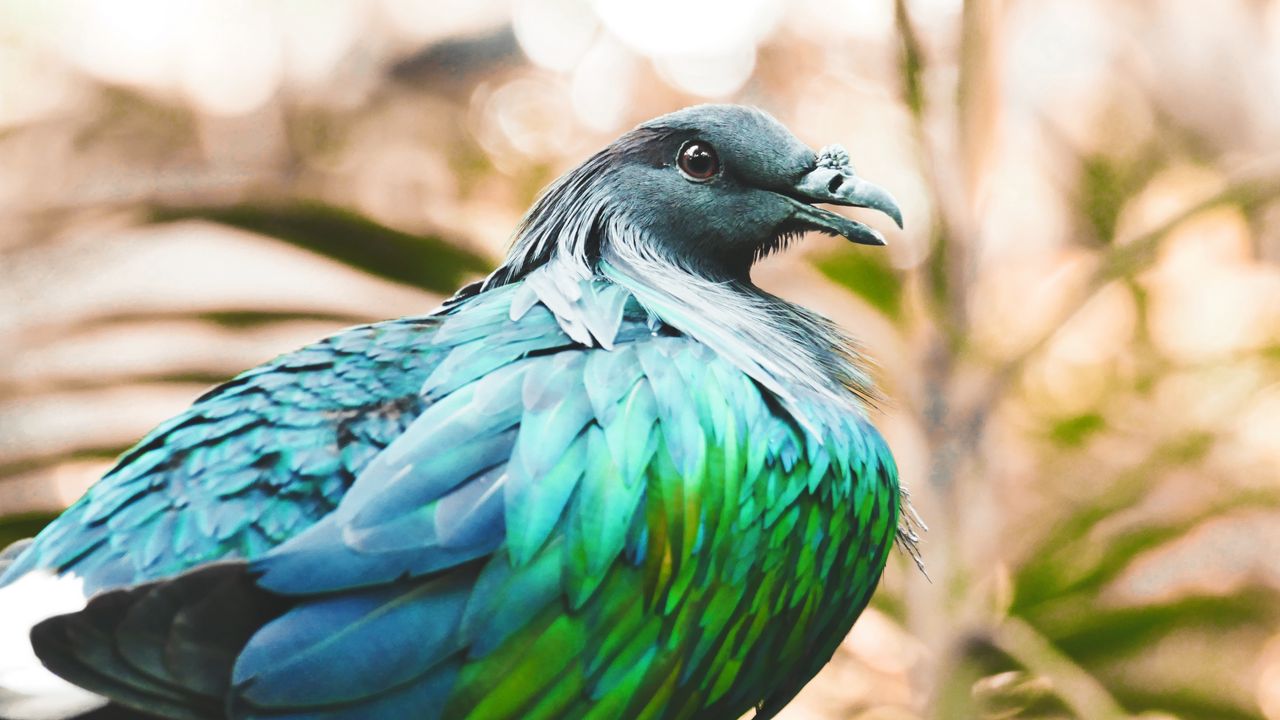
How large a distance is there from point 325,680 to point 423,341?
2.16ft

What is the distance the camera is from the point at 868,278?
3406mm

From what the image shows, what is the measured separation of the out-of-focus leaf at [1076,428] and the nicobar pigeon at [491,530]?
186 cm

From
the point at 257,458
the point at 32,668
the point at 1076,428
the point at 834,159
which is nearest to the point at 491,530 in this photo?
the point at 257,458

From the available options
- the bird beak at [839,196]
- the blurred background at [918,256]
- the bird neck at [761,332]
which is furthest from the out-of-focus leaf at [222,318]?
the bird beak at [839,196]

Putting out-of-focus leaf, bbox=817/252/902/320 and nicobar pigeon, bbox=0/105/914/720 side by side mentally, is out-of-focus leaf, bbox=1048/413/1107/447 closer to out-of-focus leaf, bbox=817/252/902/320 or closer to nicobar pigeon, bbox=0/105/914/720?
out-of-focus leaf, bbox=817/252/902/320

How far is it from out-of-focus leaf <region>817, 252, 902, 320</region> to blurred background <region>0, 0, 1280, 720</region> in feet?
0.04

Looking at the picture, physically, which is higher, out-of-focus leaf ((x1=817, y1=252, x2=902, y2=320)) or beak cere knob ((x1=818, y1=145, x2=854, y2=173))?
out-of-focus leaf ((x1=817, y1=252, x2=902, y2=320))

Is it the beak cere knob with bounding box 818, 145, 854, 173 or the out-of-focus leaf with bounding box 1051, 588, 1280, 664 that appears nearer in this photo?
the beak cere knob with bounding box 818, 145, 854, 173

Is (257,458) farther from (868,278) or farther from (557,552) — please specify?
(868,278)

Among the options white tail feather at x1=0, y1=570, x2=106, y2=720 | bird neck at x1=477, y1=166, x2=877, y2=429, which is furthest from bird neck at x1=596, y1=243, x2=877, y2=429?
white tail feather at x1=0, y1=570, x2=106, y2=720

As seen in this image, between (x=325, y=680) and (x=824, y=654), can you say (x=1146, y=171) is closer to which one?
(x=824, y=654)

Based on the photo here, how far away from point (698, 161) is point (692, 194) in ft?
0.23

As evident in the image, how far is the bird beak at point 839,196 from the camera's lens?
232 centimetres

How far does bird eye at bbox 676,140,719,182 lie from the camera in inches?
95.3
